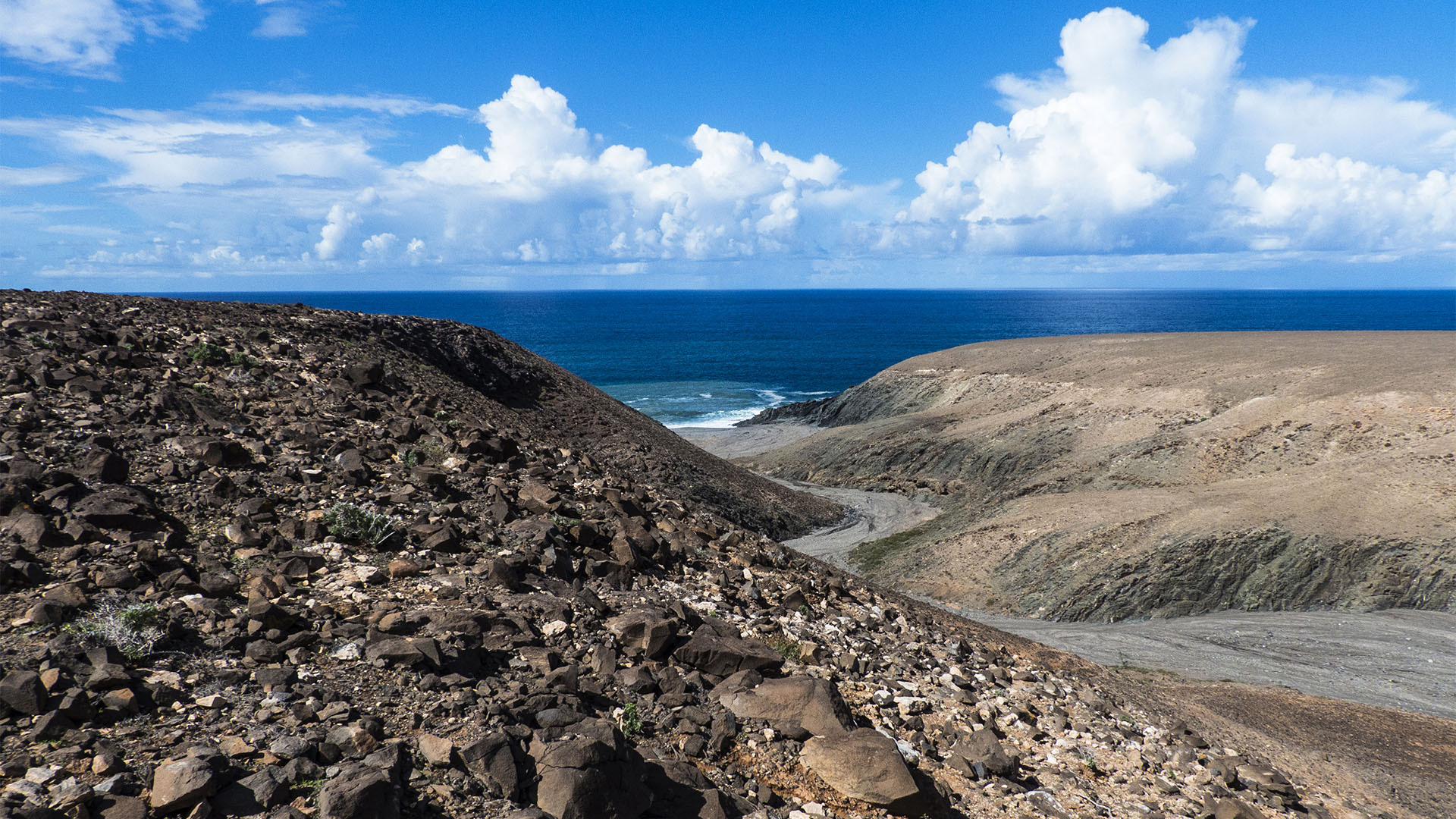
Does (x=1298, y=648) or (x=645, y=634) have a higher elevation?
(x=645, y=634)

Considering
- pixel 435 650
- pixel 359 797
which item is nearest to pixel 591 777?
pixel 359 797

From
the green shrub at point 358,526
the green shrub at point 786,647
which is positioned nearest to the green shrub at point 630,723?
the green shrub at point 786,647

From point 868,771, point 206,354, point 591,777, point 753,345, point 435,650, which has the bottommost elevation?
point 753,345

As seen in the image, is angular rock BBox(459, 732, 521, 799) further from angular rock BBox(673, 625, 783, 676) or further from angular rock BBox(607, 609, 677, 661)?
angular rock BBox(673, 625, 783, 676)

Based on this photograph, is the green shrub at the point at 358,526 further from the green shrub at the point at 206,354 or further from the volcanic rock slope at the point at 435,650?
the green shrub at the point at 206,354

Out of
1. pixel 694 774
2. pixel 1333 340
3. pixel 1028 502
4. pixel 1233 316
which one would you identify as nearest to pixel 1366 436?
pixel 1028 502

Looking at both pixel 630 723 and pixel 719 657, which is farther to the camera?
pixel 719 657

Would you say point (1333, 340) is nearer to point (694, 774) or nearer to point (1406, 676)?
point (1406, 676)

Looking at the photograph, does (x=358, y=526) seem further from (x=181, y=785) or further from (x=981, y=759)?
(x=981, y=759)

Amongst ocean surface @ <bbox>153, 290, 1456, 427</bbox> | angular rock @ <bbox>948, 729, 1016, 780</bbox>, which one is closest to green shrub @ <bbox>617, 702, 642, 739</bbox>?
angular rock @ <bbox>948, 729, 1016, 780</bbox>
